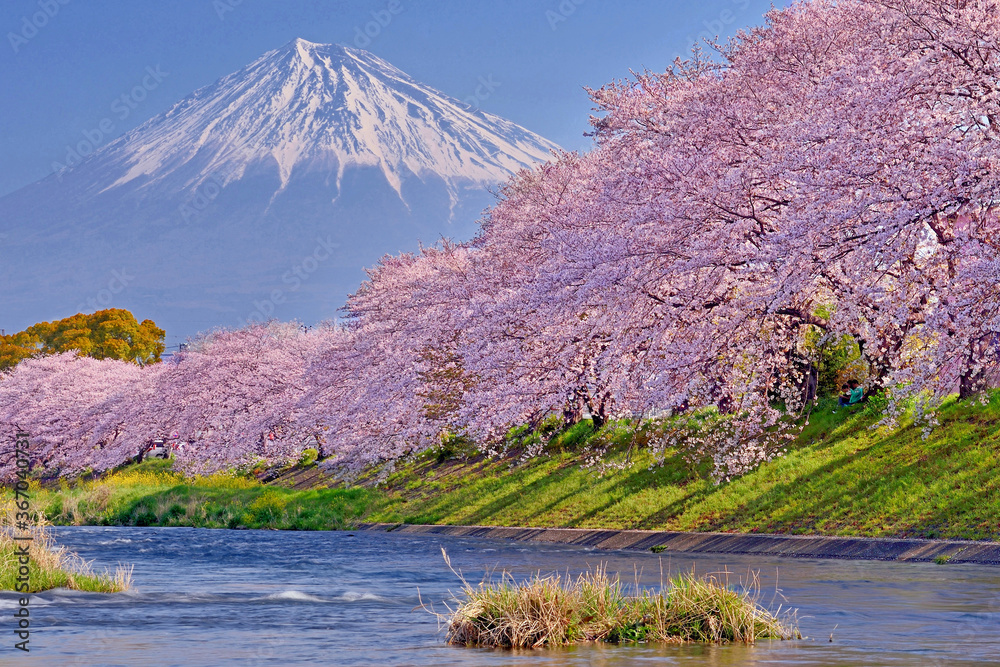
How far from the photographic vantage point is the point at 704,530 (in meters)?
26.2

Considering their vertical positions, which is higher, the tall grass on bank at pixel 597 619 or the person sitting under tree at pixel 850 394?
the person sitting under tree at pixel 850 394

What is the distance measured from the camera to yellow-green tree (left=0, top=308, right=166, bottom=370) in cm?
10238

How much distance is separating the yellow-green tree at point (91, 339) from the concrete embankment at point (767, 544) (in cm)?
7921

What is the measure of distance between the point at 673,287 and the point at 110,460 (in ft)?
140

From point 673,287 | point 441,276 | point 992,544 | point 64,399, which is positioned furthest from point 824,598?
point 64,399

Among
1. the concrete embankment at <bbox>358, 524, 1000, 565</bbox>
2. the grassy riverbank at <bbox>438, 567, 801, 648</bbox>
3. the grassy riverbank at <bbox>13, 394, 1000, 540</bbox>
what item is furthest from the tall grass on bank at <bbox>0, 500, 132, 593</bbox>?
the concrete embankment at <bbox>358, 524, 1000, 565</bbox>

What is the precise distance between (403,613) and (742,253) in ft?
29.3

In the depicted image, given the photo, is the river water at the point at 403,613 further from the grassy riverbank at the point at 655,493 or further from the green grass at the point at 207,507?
the green grass at the point at 207,507

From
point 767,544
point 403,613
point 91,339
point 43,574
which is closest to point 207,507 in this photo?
point 767,544

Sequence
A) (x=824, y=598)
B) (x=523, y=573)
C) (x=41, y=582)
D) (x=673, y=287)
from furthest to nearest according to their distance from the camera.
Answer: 1. (x=673, y=287)
2. (x=523, y=573)
3. (x=41, y=582)
4. (x=824, y=598)

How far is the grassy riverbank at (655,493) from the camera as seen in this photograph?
2248 centimetres

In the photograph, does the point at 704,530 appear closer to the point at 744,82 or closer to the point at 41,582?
the point at 744,82

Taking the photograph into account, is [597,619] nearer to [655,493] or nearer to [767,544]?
[767,544]

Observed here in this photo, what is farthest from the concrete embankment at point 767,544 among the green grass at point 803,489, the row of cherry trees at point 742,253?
the row of cherry trees at point 742,253
